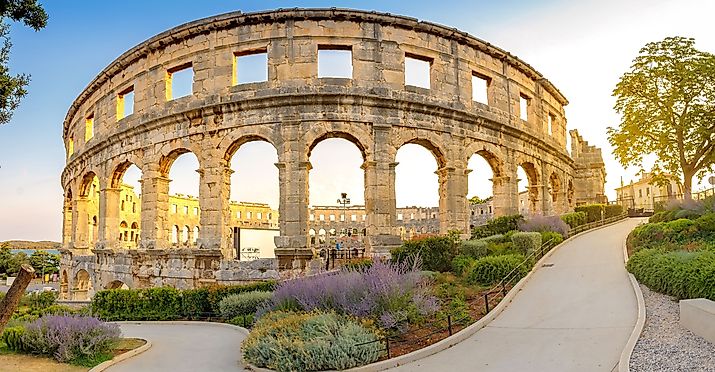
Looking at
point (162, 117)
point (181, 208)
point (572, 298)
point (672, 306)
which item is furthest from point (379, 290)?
point (181, 208)

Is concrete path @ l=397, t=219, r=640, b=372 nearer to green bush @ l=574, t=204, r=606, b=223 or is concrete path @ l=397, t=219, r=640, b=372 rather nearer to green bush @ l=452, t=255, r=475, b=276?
green bush @ l=452, t=255, r=475, b=276

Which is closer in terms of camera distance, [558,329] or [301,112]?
[558,329]

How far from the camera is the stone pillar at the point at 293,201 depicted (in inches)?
720

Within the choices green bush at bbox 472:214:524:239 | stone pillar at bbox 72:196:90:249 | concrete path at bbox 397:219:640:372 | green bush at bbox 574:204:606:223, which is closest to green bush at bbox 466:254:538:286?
concrete path at bbox 397:219:640:372

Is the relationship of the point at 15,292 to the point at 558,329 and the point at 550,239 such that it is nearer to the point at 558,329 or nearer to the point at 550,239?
the point at 558,329

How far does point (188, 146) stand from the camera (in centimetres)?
2055

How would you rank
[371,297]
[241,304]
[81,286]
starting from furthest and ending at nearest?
[81,286]
[241,304]
[371,297]

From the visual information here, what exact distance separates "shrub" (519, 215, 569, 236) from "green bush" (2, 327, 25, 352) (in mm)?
17142

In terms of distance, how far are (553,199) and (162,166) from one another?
22274mm

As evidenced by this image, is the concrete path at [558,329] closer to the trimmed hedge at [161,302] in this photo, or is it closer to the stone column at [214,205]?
the trimmed hedge at [161,302]

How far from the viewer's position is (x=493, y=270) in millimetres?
13320

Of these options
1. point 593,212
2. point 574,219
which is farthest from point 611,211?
point 574,219

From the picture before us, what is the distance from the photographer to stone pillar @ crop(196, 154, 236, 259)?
19375 mm

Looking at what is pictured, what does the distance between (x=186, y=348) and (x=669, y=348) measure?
8.88 meters
